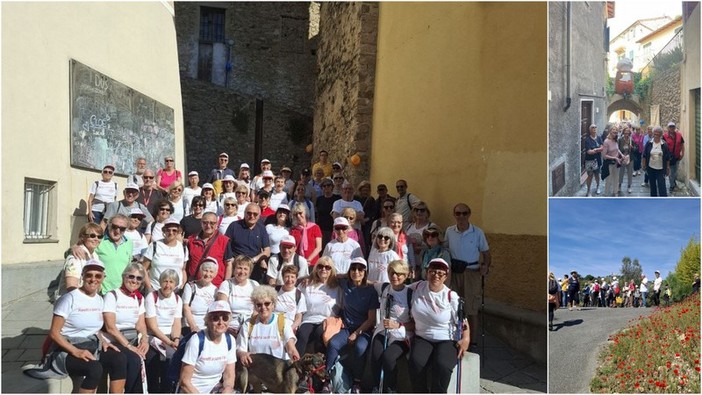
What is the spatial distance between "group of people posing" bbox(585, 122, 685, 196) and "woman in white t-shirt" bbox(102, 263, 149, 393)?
3.38m

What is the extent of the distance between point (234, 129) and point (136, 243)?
12.9 m

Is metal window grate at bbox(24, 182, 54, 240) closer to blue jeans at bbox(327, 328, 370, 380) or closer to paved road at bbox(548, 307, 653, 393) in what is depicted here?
blue jeans at bbox(327, 328, 370, 380)

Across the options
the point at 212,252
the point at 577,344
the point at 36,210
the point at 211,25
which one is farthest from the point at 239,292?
the point at 211,25

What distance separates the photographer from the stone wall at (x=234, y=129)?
18031 millimetres

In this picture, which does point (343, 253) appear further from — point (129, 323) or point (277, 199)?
point (277, 199)

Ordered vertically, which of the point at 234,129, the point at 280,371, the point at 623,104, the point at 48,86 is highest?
the point at 234,129

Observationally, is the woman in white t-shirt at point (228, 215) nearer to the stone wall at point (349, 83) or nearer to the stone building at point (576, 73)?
the stone building at point (576, 73)

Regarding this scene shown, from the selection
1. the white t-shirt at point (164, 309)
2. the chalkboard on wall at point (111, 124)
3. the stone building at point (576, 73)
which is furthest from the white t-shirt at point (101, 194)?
the stone building at point (576, 73)

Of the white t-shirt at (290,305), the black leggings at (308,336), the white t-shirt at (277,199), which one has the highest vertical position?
the white t-shirt at (277,199)

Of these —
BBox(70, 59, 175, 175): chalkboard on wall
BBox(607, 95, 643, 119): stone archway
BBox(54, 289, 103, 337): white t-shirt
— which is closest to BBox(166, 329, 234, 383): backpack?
BBox(54, 289, 103, 337): white t-shirt

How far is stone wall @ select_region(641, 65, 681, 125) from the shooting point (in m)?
4.73

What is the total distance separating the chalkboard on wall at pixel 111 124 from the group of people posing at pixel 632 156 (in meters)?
6.92

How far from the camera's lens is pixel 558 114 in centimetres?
503

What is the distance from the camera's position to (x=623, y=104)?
490 cm
